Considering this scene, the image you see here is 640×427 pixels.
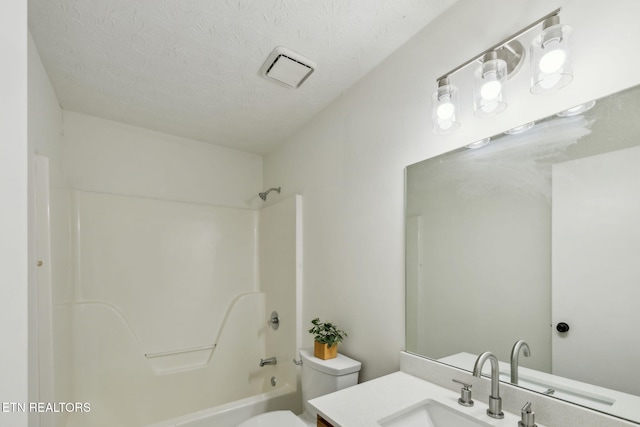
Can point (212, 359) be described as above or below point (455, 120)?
below

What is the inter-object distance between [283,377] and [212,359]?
62cm

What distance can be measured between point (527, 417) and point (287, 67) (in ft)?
5.57

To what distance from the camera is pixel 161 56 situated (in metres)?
1.49

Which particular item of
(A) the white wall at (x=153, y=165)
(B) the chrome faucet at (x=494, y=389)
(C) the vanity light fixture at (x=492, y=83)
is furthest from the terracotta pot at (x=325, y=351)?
(A) the white wall at (x=153, y=165)

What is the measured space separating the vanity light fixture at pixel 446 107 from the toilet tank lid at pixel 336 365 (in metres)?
1.18

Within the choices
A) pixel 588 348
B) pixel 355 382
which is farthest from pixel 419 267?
pixel 355 382

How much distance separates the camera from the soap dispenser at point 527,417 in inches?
32.2

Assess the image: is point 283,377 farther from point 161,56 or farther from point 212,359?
point 161,56

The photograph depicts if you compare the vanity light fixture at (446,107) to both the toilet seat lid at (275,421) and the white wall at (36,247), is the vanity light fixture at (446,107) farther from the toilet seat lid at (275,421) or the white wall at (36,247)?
the white wall at (36,247)

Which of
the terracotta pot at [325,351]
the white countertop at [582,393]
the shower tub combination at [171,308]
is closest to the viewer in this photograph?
the white countertop at [582,393]

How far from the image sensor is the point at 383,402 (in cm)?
104

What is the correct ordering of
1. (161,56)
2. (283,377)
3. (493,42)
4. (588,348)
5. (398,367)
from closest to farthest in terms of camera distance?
(588,348) < (493,42) < (398,367) < (161,56) < (283,377)

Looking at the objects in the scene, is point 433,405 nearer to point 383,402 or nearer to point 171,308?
point 383,402
